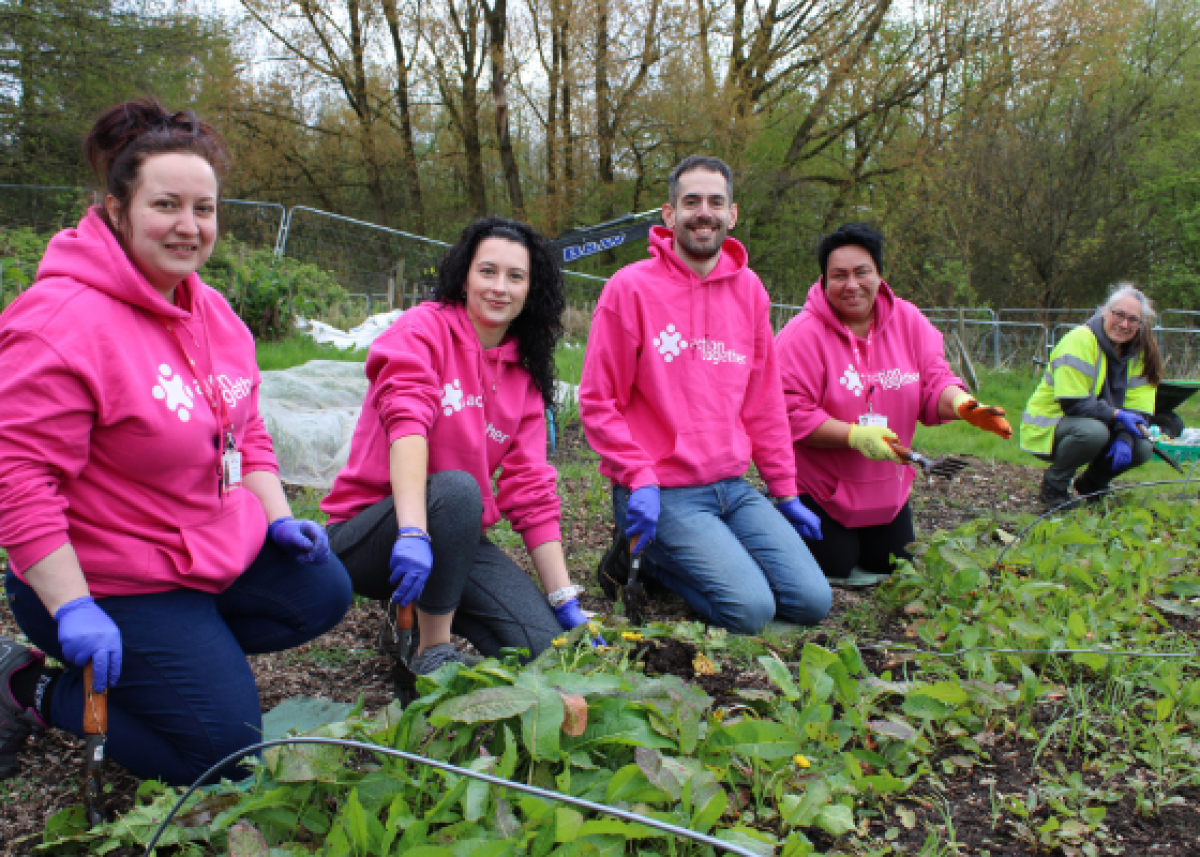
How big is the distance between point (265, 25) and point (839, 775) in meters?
17.0

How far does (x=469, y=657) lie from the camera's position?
2506 millimetres

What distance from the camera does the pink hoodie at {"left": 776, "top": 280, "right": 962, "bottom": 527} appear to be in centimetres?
332

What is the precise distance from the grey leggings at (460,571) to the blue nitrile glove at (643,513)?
0.41 meters

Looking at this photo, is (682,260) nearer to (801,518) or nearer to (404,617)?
(801,518)

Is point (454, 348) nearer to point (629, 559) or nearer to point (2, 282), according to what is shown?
point (629, 559)

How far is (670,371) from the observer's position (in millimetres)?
2928

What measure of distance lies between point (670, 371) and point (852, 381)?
85 cm

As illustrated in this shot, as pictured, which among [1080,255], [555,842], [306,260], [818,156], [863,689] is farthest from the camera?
[818,156]

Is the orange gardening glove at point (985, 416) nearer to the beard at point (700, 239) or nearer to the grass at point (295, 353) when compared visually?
the beard at point (700, 239)

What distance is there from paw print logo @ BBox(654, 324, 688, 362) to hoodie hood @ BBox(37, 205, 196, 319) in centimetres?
159

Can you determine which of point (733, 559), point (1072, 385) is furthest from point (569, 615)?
point (1072, 385)

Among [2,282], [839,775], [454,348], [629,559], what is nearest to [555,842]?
[839,775]

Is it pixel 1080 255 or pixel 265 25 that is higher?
pixel 265 25

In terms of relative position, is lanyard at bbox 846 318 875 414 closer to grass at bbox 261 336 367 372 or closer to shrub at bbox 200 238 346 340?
grass at bbox 261 336 367 372
